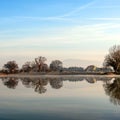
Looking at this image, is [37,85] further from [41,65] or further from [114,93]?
[41,65]

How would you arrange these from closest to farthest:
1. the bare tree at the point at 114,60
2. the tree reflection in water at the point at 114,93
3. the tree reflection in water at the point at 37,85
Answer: the tree reflection in water at the point at 114,93
the tree reflection in water at the point at 37,85
the bare tree at the point at 114,60

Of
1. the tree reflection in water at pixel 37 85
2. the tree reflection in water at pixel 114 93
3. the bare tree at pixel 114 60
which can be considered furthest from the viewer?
the bare tree at pixel 114 60

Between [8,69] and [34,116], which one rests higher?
[8,69]

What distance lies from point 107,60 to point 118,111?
72.8 metres

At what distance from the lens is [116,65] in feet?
270

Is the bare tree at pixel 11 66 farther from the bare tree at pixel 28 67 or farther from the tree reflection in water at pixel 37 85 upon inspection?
the tree reflection in water at pixel 37 85

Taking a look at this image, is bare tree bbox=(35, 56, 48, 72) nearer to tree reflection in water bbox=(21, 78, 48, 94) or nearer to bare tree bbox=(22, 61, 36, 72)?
bare tree bbox=(22, 61, 36, 72)

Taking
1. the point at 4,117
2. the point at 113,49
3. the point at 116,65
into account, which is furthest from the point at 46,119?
the point at 113,49

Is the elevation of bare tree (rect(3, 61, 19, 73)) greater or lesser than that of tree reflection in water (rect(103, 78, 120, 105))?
greater

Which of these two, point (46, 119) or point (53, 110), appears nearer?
point (46, 119)

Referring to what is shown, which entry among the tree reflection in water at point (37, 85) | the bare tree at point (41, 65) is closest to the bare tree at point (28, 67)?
the bare tree at point (41, 65)

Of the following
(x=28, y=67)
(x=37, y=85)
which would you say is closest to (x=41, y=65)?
(x=28, y=67)

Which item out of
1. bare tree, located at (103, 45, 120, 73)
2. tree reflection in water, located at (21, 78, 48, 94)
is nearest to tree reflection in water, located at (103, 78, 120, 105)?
tree reflection in water, located at (21, 78, 48, 94)

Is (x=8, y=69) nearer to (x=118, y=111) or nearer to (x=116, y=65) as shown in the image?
(x=116, y=65)
